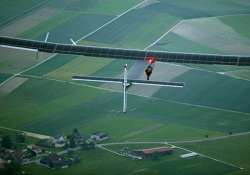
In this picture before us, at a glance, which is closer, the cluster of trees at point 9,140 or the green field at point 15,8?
the cluster of trees at point 9,140

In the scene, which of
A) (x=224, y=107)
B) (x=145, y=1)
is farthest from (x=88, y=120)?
(x=145, y=1)

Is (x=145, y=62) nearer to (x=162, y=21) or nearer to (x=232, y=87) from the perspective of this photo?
(x=232, y=87)

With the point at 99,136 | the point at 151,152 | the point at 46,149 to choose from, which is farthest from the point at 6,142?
the point at 151,152

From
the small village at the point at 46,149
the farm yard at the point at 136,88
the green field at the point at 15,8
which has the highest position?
the green field at the point at 15,8

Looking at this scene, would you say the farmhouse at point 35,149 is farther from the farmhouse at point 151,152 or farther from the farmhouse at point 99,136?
the farmhouse at point 151,152

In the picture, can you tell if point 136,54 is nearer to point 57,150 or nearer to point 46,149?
point 57,150

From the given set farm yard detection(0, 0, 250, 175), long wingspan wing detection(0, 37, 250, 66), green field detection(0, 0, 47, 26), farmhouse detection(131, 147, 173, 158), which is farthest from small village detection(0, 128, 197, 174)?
green field detection(0, 0, 47, 26)

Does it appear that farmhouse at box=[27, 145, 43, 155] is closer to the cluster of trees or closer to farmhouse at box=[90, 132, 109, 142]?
the cluster of trees

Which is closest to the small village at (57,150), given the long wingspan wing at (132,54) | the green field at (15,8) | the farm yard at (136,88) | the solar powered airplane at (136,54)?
the farm yard at (136,88)

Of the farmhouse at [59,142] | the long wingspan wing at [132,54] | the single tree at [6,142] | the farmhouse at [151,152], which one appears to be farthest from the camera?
the long wingspan wing at [132,54]
